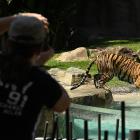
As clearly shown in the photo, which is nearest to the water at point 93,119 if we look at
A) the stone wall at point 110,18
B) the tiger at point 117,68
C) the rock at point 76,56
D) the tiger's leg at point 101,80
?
the tiger's leg at point 101,80

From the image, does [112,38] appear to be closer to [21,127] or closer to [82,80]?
[82,80]

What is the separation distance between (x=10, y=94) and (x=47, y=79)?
0.14 m

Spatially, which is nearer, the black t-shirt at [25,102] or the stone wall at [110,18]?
the black t-shirt at [25,102]

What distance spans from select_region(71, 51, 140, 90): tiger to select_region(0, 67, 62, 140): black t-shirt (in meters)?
8.89

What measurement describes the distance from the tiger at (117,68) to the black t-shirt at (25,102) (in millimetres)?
8895

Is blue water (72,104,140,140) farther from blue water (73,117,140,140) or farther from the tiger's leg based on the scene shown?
the tiger's leg

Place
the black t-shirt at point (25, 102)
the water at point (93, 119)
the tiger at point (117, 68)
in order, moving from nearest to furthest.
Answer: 1. the black t-shirt at point (25, 102)
2. the water at point (93, 119)
3. the tiger at point (117, 68)

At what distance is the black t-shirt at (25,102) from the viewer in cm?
230

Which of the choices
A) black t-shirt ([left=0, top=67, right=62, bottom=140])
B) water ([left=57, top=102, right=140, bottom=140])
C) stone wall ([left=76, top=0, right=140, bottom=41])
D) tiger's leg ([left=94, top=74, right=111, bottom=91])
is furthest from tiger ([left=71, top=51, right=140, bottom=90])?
stone wall ([left=76, top=0, right=140, bottom=41])

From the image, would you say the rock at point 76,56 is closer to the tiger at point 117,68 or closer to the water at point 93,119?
the tiger at point 117,68

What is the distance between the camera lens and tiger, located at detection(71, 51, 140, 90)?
1132 cm

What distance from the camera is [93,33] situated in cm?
2302

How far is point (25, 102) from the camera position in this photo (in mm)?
2320

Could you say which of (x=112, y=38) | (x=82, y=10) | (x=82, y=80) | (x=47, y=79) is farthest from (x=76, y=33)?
(x=47, y=79)
